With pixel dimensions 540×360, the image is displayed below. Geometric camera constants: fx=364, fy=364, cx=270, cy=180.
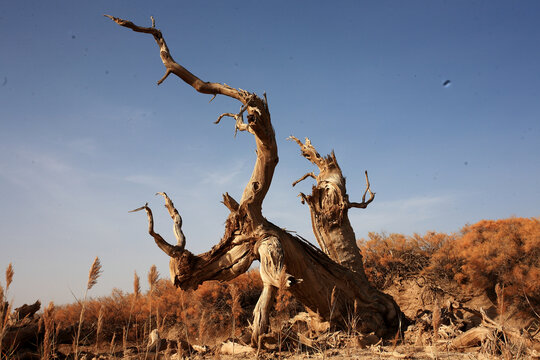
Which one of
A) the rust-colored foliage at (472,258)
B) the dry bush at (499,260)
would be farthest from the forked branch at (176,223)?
the dry bush at (499,260)

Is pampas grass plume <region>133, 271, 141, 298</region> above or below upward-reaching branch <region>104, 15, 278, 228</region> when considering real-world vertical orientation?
below

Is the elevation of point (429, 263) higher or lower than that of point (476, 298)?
higher

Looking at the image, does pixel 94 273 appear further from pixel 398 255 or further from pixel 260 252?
pixel 398 255

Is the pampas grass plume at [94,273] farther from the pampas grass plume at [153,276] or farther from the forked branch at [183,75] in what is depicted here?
the forked branch at [183,75]

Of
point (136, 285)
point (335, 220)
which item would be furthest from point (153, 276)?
point (335, 220)

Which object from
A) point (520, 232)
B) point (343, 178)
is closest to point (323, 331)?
point (343, 178)

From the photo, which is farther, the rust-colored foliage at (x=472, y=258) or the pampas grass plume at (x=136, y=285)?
the rust-colored foliage at (x=472, y=258)

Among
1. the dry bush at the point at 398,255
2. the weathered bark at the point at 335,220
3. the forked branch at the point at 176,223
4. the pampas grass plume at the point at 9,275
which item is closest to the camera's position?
the pampas grass plume at the point at 9,275

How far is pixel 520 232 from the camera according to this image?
10133 mm

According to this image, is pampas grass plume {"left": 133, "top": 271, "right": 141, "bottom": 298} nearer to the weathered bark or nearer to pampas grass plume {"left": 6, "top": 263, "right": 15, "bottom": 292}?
pampas grass plume {"left": 6, "top": 263, "right": 15, "bottom": 292}

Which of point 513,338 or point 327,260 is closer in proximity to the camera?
point 513,338

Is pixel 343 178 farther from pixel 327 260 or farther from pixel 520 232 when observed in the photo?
pixel 520 232

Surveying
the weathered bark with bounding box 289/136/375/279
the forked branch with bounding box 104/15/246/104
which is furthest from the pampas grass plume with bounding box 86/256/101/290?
the weathered bark with bounding box 289/136/375/279

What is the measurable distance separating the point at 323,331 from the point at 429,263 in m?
5.68
